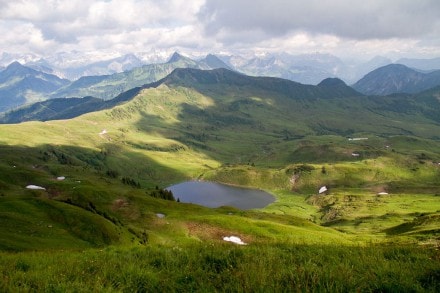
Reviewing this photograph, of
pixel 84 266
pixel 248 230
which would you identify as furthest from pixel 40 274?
pixel 248 230

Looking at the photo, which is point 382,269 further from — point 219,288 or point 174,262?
point 174,262

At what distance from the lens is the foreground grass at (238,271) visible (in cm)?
1109

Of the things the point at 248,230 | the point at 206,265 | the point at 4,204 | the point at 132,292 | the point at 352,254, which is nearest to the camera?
the point at 132,292

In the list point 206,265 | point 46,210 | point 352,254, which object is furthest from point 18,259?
point 46,210

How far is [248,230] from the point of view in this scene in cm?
8025

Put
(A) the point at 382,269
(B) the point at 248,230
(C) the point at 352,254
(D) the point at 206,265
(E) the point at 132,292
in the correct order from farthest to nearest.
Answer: (B) the point at 248,230 < (C) the point at 352,254 < (D) the point at 206,265 < (A) the point at 382,269 < (E) the point at 132,292

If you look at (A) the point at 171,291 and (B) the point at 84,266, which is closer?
(A) the point at 171,291

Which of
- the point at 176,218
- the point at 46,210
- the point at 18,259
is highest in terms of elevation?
the point at 18,259

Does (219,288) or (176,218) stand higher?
(219,288)

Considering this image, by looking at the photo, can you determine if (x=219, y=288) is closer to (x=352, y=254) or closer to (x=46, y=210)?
(x=352, y=254)

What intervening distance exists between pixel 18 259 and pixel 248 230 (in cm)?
6653

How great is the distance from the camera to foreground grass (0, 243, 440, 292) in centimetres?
1109

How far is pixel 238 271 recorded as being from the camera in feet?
40.6

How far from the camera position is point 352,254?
1542 centimetres
